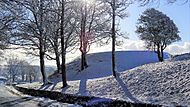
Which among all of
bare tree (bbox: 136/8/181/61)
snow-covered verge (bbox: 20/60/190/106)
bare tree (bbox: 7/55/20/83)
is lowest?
bare tree (bbox: 7/55/20/83)

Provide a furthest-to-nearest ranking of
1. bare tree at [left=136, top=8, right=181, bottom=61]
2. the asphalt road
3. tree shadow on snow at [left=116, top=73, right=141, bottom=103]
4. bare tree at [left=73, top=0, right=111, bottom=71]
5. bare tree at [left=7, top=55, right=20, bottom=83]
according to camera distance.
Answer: bare tree at [left=7, top=55, right=20, bottom=83]
bare tree at [left=136, top=8, right=181, bottom=61]
bare tree at [left=73, top=0, right=111, bottom=71]
the asphalt road
tree shadow on snow at [left=116, top=73, right=141, bottom=103]

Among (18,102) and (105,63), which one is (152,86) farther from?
(105,63)

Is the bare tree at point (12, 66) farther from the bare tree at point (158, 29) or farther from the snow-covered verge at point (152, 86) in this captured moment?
the snow-covered verge at point (152, 86)

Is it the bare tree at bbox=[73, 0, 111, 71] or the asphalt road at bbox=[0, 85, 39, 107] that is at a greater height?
the bare tree at bbox=[73, 0, 111, 71]

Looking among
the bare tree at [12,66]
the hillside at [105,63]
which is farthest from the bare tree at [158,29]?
the bare tree at [12,66]

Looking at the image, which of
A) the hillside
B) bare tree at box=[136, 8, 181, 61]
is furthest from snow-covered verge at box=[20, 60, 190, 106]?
bare tree at box=[136, 8, 181, 61]

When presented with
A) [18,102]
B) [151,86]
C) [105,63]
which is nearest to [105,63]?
[105,63]

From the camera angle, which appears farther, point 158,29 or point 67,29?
point 158,29

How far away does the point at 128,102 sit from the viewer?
16.3 metres

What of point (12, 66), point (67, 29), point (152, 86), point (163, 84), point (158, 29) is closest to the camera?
point (163, 84)

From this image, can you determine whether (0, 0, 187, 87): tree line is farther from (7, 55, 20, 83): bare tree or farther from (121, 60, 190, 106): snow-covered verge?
(7, 55, 20, 83): bare tree

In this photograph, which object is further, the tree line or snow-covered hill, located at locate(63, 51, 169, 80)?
snow-covered hill, located at locate(63, 51, 169, 80)

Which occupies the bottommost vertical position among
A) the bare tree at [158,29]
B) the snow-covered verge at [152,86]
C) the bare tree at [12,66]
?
the bare tree at [12,66]

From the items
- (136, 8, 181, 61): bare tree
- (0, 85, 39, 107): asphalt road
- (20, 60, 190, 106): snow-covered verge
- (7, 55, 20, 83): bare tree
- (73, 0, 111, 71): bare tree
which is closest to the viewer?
(20, 60, 190, 106): snow-covered verge
